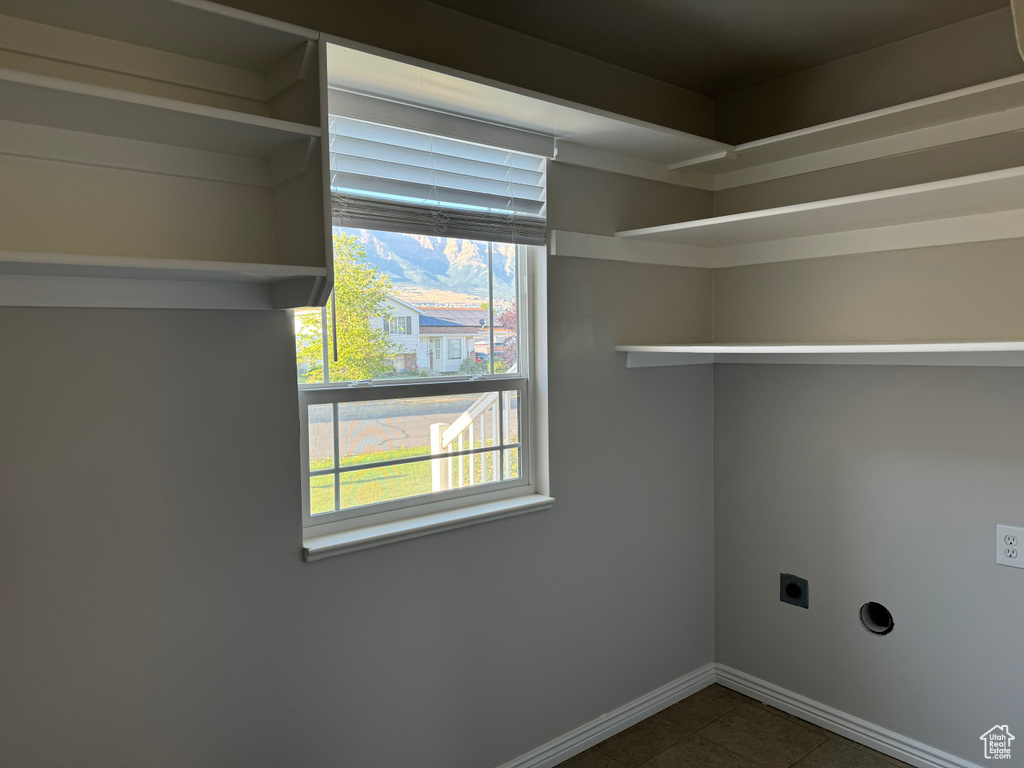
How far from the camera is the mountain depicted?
2107mm

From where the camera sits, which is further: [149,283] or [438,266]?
[438,266]

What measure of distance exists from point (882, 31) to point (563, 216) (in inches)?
48.0

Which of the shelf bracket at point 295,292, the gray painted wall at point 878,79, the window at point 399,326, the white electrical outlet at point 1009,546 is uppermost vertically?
the gray painted wall at point 878,79

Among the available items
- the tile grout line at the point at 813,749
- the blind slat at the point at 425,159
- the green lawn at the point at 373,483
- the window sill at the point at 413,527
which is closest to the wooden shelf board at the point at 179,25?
the blind slat at the point at 425,159

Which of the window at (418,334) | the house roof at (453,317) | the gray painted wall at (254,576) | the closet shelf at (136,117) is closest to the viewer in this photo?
the closet shelf at (136,117)

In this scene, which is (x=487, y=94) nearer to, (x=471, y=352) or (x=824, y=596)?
(x=471, y=352)

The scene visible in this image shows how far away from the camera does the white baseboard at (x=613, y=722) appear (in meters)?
2.47

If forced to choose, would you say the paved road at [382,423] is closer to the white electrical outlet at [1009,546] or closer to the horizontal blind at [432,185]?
the horizontal blind at [432,185]

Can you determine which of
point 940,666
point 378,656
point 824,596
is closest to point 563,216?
point 378,656

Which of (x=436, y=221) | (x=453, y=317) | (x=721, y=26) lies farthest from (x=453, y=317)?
(x=721, y=26)

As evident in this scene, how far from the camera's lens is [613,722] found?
2.69m

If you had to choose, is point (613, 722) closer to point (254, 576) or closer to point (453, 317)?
point (254, 576)

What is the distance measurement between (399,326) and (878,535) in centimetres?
188

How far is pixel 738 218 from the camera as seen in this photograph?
2.23 metres
